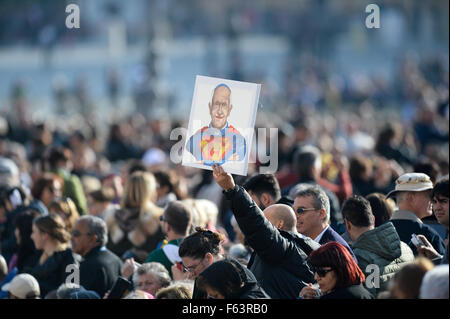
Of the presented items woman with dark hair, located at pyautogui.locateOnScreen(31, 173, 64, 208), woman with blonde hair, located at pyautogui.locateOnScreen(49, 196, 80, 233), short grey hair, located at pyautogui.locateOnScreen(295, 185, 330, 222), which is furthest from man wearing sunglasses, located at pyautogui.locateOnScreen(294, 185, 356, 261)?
woman with dark hair, located at pyautogui.locateOnScreen(31, 173, 64, 208)

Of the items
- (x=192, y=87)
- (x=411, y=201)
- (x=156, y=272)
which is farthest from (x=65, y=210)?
(x=192, y=87)

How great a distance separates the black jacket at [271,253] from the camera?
5055 mm

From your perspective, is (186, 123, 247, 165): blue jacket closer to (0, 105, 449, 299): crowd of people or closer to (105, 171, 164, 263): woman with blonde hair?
(0, 105, 449, 299): crowd of people

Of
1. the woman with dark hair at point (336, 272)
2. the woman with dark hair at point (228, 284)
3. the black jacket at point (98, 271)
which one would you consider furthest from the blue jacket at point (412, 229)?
the black jacket at point (98, 271)

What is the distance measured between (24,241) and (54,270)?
78cm

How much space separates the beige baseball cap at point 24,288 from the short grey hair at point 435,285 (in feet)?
9.98

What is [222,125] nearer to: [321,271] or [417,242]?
[321,271]

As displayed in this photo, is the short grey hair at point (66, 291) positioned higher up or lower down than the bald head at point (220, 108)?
lower down

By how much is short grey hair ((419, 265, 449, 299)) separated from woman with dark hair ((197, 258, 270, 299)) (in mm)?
884

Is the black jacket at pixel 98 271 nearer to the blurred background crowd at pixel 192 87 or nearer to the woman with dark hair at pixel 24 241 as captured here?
the blurred background crowd at pixel 192 87

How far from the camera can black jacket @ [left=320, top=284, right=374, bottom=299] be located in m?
4.58

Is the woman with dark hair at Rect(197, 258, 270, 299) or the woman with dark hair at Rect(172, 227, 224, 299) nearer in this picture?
the woman with dark hair at Rect(197, 258, 270, 299)
